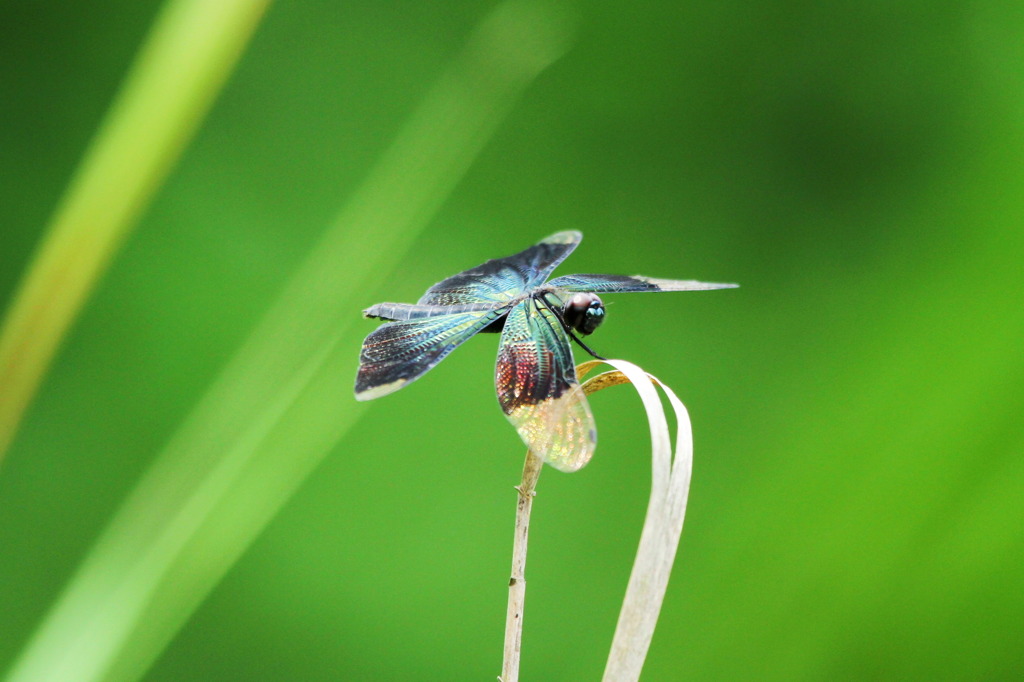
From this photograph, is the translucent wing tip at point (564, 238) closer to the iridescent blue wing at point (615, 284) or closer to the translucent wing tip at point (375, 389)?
the iridescent blue wing at point (615, 284)

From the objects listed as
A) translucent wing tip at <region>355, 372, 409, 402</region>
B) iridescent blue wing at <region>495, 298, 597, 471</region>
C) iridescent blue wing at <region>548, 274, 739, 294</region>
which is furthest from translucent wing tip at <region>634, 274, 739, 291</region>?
translucent wing tip at <region>355, 372, 409, 402</region>

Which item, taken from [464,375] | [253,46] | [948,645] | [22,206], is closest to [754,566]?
[948,645]

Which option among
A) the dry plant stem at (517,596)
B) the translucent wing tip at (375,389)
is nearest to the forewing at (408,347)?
the translucent wing tip at (375,389)

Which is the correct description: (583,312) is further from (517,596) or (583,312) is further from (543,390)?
(517,596)

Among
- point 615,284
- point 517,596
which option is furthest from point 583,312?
point 517,596

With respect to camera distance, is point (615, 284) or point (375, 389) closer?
point (375, 389)

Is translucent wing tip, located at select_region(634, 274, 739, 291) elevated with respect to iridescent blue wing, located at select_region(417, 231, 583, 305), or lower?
elevated

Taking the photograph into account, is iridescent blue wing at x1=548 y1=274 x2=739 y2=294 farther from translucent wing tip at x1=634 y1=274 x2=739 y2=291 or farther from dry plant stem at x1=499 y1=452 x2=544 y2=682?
dry plant stem at x1=499 y1=452 x2=544 y2=682
